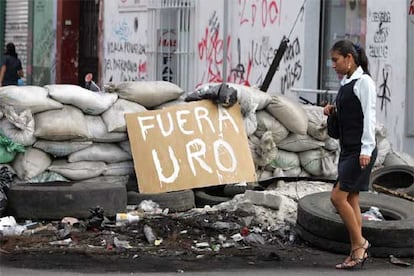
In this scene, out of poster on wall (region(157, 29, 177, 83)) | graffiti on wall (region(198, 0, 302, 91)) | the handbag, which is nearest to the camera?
the handbag

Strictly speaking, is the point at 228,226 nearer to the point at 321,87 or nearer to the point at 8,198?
the point at 8,198

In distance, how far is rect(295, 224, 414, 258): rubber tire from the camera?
6.81 meters

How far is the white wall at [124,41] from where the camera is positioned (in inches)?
651

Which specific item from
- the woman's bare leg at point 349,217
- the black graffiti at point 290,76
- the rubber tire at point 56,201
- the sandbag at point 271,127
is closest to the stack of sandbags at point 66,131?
the rubber tire at point 56,201

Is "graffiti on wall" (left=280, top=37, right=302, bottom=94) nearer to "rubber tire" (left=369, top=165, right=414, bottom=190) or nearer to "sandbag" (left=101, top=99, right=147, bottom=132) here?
"rubber tire" (left=369, top=165, right=414, bottom=190)

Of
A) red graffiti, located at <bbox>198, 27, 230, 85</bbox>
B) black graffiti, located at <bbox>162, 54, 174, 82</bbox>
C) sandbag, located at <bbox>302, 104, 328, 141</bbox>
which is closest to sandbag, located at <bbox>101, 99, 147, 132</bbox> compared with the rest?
sandbag, located at <bbox>302, 104, 328, 141</bbox>

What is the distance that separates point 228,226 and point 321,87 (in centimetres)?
571

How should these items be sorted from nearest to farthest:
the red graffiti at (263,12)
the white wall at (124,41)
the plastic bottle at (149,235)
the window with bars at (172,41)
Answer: the plastic bottle at (149,235), the red graffiti at (263,12), the window with bars at (172,41), the white wall at (124,41)

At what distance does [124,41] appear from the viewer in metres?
17.3

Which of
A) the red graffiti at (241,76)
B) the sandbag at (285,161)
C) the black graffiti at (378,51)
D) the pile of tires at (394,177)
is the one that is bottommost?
the pile of tires at (394,177)

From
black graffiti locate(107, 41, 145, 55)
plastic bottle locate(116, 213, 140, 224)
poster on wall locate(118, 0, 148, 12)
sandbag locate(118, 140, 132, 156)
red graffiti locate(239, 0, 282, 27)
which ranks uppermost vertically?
poster on wall locate(118, 0, 148, 12)

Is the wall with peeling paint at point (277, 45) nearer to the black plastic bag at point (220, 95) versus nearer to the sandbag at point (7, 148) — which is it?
the black plastic bag at point (220, 95)

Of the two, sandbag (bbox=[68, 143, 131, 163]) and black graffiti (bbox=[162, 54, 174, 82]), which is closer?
sandbag (bbox=[68, 143, 131, 163])

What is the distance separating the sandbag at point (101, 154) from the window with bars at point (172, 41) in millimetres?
6402
